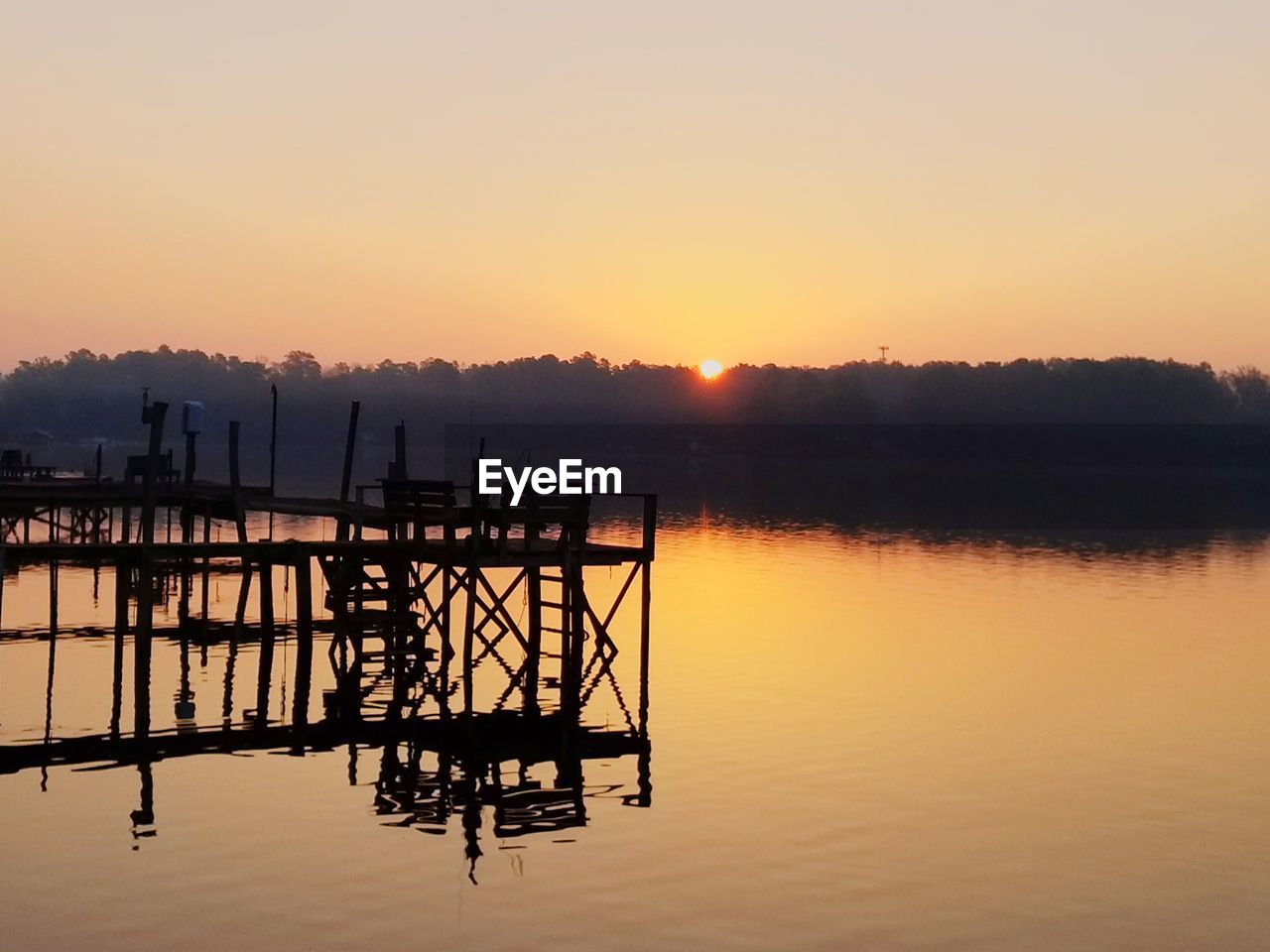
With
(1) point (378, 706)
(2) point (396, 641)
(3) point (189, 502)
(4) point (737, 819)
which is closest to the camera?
(4) point (737, 819)

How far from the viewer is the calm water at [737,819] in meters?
19.7

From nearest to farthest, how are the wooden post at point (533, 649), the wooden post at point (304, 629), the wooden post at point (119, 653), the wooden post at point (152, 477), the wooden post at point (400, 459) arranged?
1. the wooden post at point (119, 653)
2. the wooden post at point (304, 629)
3. the wooden post at point (533, 649)
4. the wooden post at point (152, 477)
5. the wooden post at point (400, 459)

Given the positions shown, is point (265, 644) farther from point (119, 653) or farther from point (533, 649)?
point (533, 649)

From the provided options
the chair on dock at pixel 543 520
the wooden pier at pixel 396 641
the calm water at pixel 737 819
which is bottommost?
the calm water at pixel 737 819

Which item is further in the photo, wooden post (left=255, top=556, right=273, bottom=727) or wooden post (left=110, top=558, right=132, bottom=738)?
wooden post (left=255, top=556, right=273, bottom=727)

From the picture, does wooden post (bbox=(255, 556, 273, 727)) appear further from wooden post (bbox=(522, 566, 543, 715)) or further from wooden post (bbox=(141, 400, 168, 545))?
wooden post (bbox=(522, 566, 543, 715))

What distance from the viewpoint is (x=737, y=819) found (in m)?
24.7

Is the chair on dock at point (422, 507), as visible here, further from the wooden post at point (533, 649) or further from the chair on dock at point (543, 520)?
the wooden post at point (533, 649)

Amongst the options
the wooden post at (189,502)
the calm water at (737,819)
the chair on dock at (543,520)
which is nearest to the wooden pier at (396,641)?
the chair on dock at (543,520)

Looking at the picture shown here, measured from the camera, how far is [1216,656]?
45375mm

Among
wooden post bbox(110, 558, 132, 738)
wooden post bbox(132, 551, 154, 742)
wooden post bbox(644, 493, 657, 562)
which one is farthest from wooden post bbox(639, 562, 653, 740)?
wooden post bbox(110, 558, 132, 738)

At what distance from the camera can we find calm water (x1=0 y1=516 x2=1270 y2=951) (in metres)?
19.7

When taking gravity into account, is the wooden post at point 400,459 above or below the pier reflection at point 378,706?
above

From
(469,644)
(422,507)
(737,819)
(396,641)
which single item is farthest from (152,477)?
(737,819)
